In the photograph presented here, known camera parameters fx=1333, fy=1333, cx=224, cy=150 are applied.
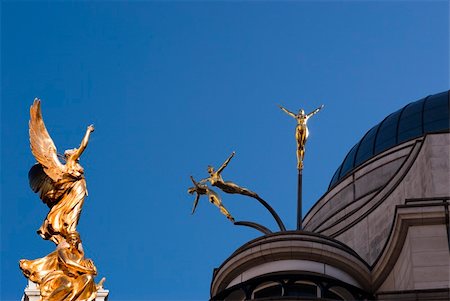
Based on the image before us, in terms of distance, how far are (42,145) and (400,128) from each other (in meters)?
19.4

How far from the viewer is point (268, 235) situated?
37688 mm

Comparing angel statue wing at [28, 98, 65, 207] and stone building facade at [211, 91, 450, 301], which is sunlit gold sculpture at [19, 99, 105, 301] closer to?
angel statue wing at [28, 98, 65, 207]

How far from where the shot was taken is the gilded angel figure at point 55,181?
112 ft

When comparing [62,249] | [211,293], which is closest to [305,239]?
[211,293]

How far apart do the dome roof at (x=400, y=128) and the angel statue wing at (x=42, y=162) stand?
1763 cm

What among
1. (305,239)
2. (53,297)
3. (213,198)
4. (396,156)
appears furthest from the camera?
(396,156)

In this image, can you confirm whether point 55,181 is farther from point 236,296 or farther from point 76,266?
point 236,296

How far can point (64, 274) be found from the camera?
33.0 meters

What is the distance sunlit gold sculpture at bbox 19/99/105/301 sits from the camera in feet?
107

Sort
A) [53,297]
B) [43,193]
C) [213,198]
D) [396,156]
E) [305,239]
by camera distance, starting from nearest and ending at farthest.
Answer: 1. [53,297]
2. [43,193]
3. [305,239]
4. [213,198]
5. [396,156]

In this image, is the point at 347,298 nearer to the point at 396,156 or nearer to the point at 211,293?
the point at 211,293

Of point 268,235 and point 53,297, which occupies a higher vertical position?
point 268,235

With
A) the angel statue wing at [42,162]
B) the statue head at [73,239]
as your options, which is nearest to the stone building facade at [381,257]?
the statue head at [73,239]

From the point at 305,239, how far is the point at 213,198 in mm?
6500
